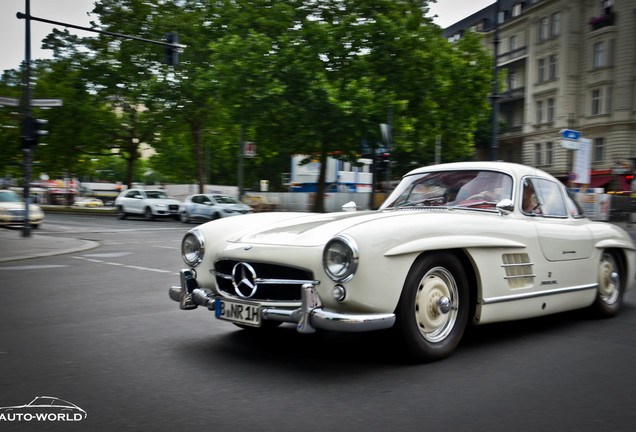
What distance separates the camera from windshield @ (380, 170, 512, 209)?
16.7ft

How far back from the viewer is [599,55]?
39.1 metres

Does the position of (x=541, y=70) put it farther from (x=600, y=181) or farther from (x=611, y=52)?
(x=600, y=181)

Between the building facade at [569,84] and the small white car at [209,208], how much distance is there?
13.8 metres

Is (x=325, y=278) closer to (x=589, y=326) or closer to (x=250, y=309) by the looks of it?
(x=250, y=309)

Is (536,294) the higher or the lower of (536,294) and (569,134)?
the lower

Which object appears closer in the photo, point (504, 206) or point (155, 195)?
point (504, 206)

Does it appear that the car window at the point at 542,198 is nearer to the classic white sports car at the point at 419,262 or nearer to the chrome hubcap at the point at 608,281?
the classic white sports car at the point at 419,262

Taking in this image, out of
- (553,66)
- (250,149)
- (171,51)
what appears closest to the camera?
(171,51)

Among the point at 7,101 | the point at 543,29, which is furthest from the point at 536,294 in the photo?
the point at 543,29

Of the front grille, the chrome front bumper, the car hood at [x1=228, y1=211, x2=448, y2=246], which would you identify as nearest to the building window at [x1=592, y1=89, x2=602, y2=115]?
the car hood at [x1=228, y1=211, x2=448, y2=246]

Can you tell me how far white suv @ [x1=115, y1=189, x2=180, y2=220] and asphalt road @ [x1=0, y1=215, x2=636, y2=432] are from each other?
993 inches

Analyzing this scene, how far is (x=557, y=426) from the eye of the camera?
2955 mm

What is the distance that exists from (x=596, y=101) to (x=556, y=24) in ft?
22.9

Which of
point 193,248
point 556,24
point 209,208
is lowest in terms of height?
point 209,208
